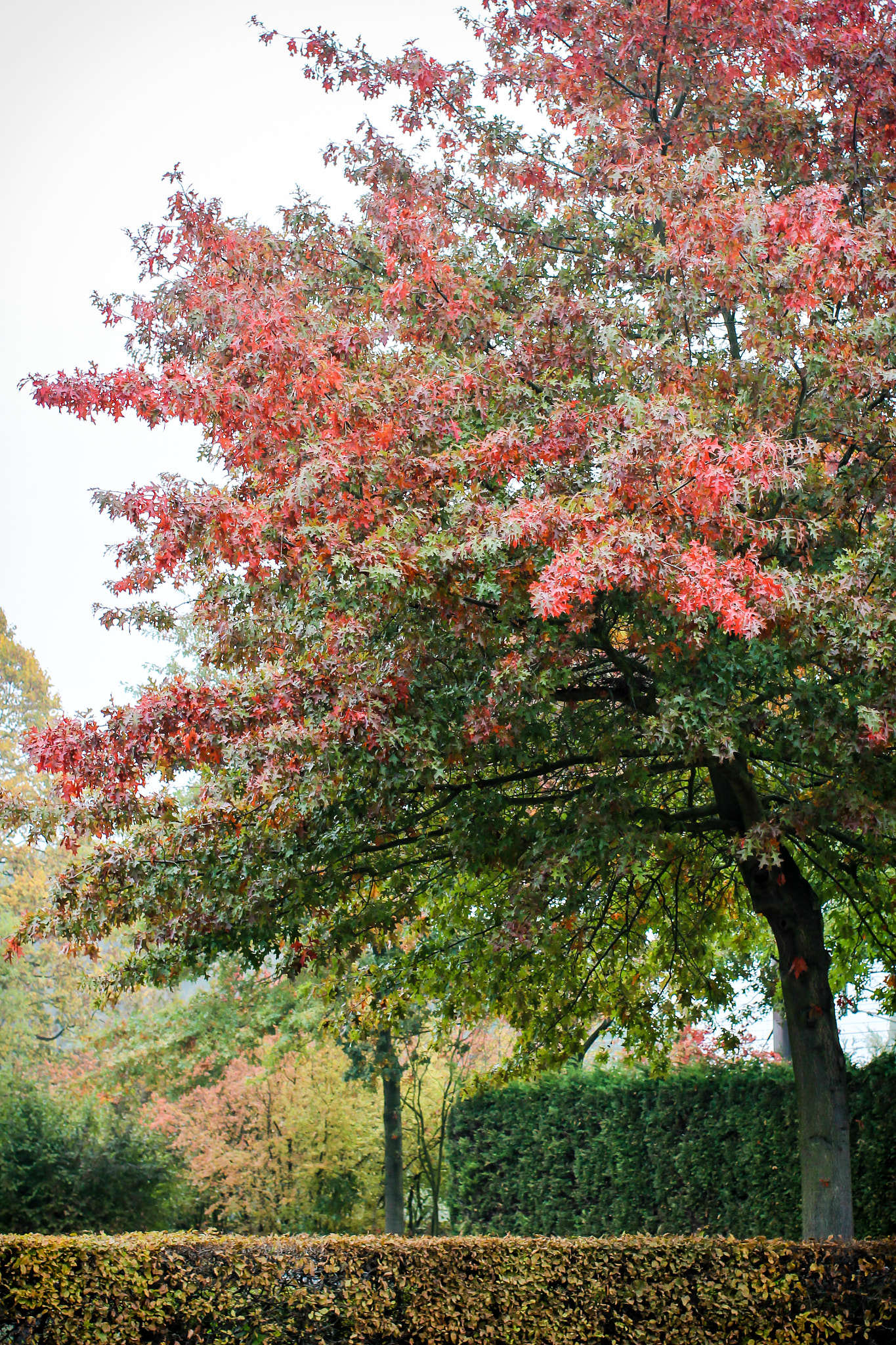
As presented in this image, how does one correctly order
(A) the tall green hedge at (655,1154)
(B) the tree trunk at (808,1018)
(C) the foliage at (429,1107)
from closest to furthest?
1. (B) the tree trunk at (808,1018)
2. (A) the tall green hedge at (655,1154)
3. (C) the foliage at (429,1107)

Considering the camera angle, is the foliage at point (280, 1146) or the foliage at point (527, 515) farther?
the foliage at point (280, 1146)

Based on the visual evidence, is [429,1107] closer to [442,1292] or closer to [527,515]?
[442,1292]

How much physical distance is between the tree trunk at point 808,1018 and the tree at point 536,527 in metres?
0.03

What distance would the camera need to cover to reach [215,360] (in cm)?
640

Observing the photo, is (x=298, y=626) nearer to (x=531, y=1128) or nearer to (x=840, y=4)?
(x=840, y=4)

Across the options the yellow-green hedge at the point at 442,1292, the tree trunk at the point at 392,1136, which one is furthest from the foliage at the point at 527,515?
the tree trunk at the point at 392,1136

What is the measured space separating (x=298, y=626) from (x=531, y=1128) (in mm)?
8965

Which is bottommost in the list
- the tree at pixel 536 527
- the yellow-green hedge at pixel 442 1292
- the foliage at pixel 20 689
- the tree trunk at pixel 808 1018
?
the yellow-green hedge at pixel 442 1292

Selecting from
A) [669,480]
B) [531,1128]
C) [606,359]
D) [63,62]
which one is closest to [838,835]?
[669,480]

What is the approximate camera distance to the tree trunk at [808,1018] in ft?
21.7

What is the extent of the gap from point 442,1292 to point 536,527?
449 centimetres

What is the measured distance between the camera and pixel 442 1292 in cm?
624

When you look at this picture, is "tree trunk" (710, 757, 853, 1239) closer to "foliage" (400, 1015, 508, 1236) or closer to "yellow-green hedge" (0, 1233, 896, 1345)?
"yellow-green hedge" (0, 1233, 896, 1345)

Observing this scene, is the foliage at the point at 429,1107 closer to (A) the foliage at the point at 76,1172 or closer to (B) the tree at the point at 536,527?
(A) the foliage at the point at 76,1172
